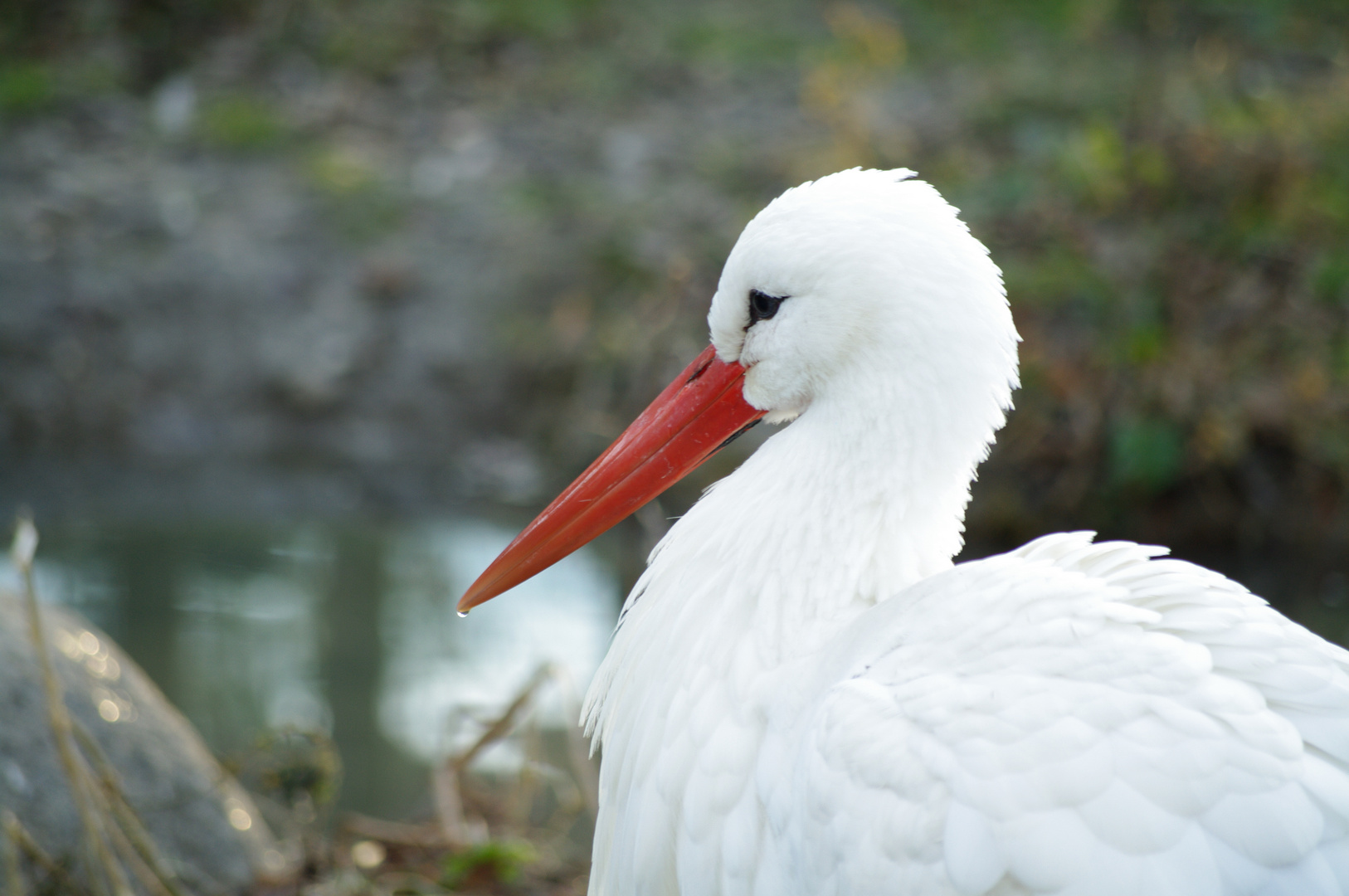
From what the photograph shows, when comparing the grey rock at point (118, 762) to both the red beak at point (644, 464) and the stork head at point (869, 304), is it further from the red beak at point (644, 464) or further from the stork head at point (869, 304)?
the stork head at point (869, 304)

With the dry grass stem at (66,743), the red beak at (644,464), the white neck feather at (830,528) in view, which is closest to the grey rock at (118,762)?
the dry grass stem at (66,743)

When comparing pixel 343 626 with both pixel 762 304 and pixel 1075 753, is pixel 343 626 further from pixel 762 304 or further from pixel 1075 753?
pixel 1075 753

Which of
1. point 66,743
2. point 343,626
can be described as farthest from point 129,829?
point 343,626

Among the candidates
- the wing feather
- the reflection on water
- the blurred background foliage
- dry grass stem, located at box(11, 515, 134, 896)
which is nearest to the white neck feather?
the wing feather

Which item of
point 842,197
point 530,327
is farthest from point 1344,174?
point 842,197

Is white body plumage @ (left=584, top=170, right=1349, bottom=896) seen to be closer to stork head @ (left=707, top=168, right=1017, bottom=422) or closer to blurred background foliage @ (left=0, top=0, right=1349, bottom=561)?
stork head @ (left=707, top=168, right=1017, bottom=422)

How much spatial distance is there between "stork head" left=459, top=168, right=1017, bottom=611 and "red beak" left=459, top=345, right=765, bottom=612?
73mm

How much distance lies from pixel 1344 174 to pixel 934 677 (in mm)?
6164

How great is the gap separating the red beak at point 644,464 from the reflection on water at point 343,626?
1865 millimetres

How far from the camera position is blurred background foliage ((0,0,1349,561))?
564cm

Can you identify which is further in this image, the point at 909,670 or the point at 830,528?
the point at 830,528

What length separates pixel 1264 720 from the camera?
154 cm

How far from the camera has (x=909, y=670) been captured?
163 centimetres

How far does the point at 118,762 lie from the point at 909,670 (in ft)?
6.59
